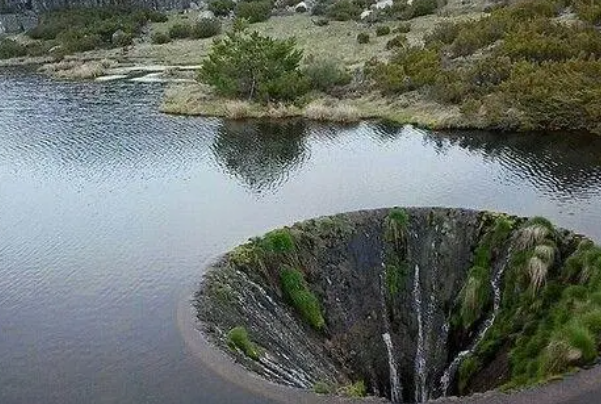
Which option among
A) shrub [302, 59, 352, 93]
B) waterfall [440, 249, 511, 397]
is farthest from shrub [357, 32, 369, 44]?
waterfall [440, 249, 511, 397]

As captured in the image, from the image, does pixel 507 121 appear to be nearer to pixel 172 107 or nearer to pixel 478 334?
pixel 478 334

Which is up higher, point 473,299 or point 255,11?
point 255,11

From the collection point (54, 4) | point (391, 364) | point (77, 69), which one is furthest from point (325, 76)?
point (54, 4)

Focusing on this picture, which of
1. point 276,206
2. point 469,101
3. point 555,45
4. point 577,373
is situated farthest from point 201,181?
point 555,45

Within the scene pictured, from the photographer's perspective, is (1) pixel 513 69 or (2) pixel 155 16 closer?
(1) pixel 513 69

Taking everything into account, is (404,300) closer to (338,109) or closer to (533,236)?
(533,236)

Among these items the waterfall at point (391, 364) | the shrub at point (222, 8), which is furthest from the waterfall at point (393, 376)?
the shrub at point (222, 8)

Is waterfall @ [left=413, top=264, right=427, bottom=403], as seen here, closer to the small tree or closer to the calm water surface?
the calm water surface
